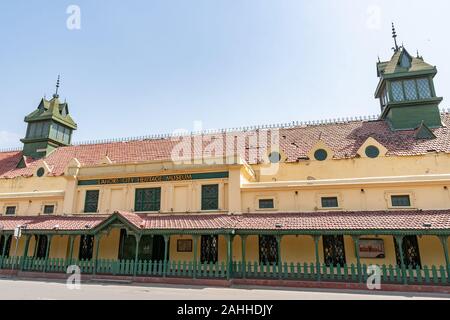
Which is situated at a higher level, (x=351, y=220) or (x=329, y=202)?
(x=329, y=202)

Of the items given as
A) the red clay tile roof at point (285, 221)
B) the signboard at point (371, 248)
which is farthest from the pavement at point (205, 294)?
the red clay tile roof at point (285, 221)

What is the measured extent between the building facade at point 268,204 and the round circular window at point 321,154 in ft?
0.53

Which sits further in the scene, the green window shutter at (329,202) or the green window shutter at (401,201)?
the green window shutter at (329,202)

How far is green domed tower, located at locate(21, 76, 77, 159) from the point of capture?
1161 inches

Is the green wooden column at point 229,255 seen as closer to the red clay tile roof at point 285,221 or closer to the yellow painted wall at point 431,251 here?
the red clay tile roof at point 285,221

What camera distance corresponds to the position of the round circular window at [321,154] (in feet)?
66.3

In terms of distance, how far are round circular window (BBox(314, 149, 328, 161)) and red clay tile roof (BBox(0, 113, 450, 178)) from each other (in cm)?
73

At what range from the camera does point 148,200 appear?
1920 centimetres

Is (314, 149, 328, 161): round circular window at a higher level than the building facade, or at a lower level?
higher

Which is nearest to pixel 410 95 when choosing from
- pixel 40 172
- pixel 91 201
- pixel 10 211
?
pixel 91 201

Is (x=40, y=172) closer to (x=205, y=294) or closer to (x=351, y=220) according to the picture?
(x=205, y=294)

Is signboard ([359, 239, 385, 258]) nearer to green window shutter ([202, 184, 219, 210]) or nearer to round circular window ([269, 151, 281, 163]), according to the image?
round circular window ([269, 151, 281, 163])

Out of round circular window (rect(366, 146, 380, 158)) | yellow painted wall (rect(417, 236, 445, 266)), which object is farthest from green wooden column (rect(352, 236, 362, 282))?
round circular window (rect(366, 146, 380, 158))

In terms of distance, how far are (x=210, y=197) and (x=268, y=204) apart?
3.51 meters
